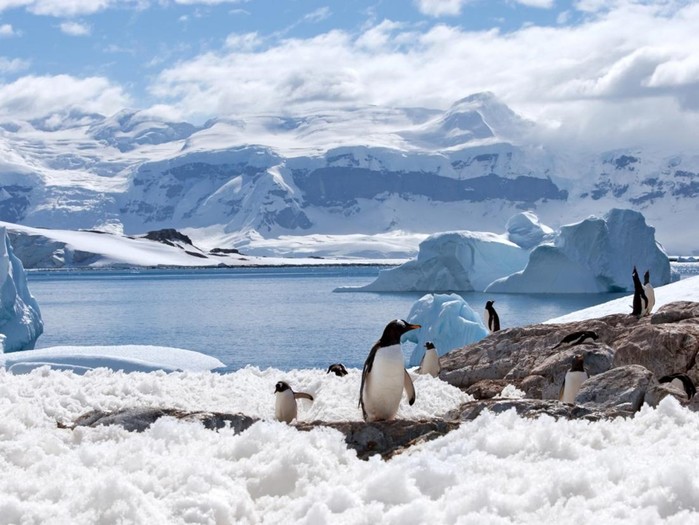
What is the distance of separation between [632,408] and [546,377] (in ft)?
13.6

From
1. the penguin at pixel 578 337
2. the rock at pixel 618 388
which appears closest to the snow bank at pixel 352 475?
the rock at pixel 618 388

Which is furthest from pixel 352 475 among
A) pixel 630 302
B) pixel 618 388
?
pixel 630 302

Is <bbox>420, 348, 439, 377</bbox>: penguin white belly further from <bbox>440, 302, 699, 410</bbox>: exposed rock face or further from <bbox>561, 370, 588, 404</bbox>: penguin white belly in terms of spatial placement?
<bbox>561, 370, 588, 404</bbox>: penguin white belly

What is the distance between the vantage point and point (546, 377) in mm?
11438

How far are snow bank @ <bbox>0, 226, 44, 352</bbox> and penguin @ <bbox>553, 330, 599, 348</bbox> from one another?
81.8ft

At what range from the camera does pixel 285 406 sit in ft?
31.3

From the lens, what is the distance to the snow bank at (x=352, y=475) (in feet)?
14.5

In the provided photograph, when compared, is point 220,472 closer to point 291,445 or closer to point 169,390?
point 291,445

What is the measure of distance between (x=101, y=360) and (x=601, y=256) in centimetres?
4099

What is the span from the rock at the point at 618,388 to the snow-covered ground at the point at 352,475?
1685mm

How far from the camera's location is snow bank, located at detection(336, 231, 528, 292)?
6500 cm

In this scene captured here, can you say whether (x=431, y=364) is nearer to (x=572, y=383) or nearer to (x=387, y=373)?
(x=572, y=383)

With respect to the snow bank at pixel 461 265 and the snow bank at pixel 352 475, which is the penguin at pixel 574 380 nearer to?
the snow bank at pixel 352 475

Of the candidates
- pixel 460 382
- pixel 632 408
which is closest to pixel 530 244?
pixel 460 382
